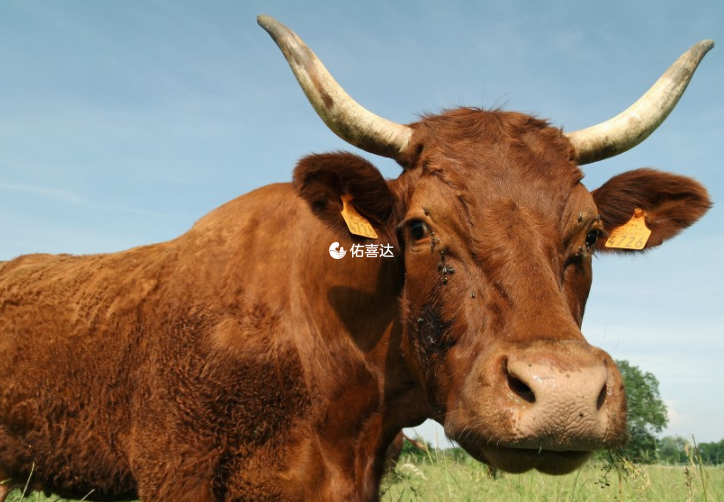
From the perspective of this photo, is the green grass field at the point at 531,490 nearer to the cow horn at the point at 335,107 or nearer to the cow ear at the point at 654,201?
the cow ear at the point at 654,201

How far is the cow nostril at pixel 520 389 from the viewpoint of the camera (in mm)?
2854

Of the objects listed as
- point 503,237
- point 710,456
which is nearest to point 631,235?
point 503,237

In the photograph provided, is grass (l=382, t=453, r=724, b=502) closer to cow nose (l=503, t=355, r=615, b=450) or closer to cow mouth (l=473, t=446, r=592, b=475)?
cow mouth (l=473, t=446, r=592, b=475)

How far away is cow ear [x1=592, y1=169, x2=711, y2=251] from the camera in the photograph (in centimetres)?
470

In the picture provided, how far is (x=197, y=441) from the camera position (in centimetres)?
437

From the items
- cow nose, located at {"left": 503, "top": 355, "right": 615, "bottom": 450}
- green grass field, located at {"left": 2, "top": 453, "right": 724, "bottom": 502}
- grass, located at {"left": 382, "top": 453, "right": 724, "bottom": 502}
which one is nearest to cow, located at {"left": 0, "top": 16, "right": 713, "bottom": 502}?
cow nose, located at {"left": 503, "top": 355, "right": 615, "bottom": 450}

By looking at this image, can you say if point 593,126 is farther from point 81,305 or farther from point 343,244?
point 81,305

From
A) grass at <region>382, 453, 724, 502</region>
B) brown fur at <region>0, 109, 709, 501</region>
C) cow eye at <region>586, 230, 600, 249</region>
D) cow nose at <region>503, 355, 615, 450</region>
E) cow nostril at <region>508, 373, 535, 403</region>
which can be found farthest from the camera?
grass at <region>382, 453, 724, 502</region>

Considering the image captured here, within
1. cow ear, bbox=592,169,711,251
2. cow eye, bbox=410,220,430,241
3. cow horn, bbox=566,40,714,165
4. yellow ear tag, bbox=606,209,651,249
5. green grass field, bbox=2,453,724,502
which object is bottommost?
green grass field, bbox=2,453,724,502

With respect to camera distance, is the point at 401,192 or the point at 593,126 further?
the point at 593,126

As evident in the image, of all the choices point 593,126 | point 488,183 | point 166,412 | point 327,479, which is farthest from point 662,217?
point 166,412

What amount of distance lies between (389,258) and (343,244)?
1.19ft

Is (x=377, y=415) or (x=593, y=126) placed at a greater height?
(x=593, y=126)

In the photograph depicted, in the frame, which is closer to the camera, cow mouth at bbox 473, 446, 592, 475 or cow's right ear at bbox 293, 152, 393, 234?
cow mouth at bbox 473, 446, 592, 475
